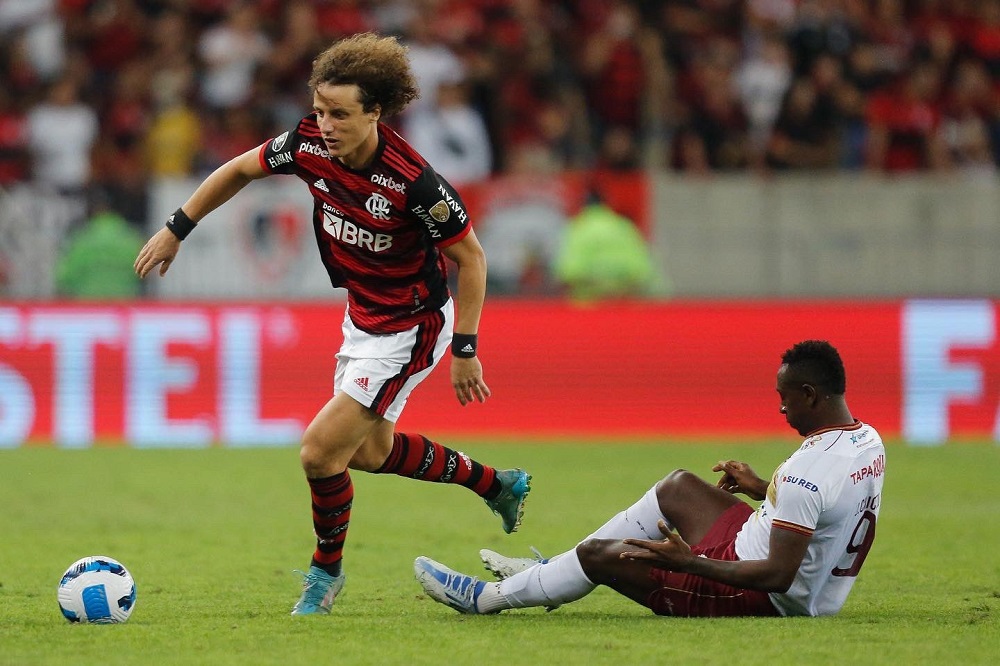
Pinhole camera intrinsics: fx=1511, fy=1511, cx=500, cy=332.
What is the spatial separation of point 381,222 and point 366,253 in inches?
7.9

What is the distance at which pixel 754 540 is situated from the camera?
5.76m

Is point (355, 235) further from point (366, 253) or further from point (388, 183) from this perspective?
point (388, 183)

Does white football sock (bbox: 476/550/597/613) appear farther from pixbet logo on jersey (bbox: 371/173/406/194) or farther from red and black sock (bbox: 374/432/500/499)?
pixbet logo on jersey (bbox: 371/173/406/194)

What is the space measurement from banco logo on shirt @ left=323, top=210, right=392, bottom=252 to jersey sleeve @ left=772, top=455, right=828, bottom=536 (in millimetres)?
1949

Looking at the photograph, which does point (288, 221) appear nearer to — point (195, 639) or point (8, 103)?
point (8, 103)

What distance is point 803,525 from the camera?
551 centimetres

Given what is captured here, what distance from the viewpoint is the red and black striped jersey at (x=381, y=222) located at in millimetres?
6172

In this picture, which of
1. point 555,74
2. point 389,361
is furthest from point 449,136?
point 389,361

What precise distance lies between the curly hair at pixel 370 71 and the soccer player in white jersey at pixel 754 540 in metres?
1.88

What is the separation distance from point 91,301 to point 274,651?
28.6 ft

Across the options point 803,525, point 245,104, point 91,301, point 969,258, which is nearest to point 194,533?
point 803,525

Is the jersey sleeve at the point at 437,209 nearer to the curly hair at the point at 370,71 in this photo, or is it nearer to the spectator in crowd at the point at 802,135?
the curly hair at the point at 370,71

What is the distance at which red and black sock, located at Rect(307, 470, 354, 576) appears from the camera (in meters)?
6.24

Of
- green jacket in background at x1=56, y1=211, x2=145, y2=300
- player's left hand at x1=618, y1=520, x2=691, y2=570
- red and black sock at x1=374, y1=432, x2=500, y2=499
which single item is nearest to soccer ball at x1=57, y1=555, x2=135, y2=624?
red and black sock at x1=374, y1=432, x2=500, y2=499
